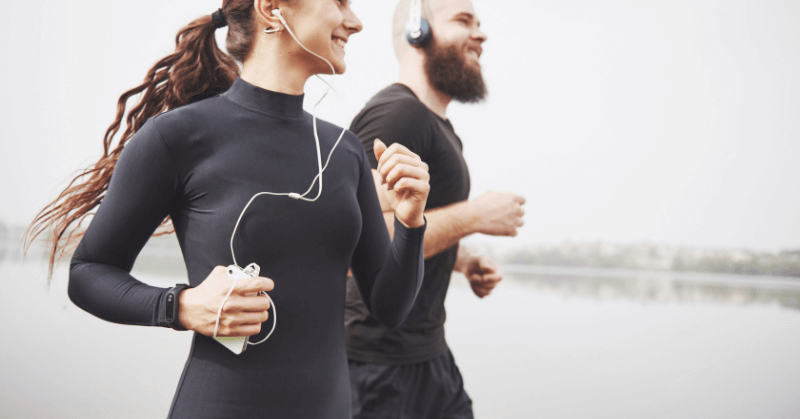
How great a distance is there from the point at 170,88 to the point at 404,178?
1.36 ft

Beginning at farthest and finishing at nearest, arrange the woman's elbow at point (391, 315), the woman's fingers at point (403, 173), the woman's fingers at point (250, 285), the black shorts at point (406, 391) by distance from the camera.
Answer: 1. the black shorts at point (406, 391)
2. the woman's elbow at point (391, 315)
3. the woman's fingers at point (403, 173)
4. the woman's fingers at point (250, 285)

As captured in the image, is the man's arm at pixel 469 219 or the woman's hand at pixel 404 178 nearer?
the woman's hand at pixel 404 178

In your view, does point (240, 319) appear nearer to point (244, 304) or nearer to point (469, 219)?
point (244, 304)

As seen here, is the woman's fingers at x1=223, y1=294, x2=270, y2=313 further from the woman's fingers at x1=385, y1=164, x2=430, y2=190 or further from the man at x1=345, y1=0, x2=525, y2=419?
the man at x1=345, y1=0, x2=525, y2=419

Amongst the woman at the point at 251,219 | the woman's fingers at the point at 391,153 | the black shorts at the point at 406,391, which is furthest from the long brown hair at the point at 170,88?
the black shorts at the point at 406,391

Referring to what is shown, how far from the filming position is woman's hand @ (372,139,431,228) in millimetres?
652

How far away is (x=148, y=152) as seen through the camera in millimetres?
585

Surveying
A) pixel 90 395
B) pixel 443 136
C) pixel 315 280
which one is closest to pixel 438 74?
pixel 443 136

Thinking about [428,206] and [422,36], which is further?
[422,36]

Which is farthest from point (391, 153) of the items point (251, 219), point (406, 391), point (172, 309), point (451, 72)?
point (451, 72)

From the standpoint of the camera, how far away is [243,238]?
0.61 m

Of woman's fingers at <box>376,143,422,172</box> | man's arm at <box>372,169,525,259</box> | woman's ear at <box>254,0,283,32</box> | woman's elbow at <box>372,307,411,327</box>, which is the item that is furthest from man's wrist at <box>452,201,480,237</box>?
woman's ear at <box>254,0,283,32</box>

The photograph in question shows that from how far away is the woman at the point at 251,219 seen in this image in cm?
57

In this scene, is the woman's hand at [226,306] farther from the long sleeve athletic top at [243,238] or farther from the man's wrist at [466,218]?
the man's wrist at [466,218]
